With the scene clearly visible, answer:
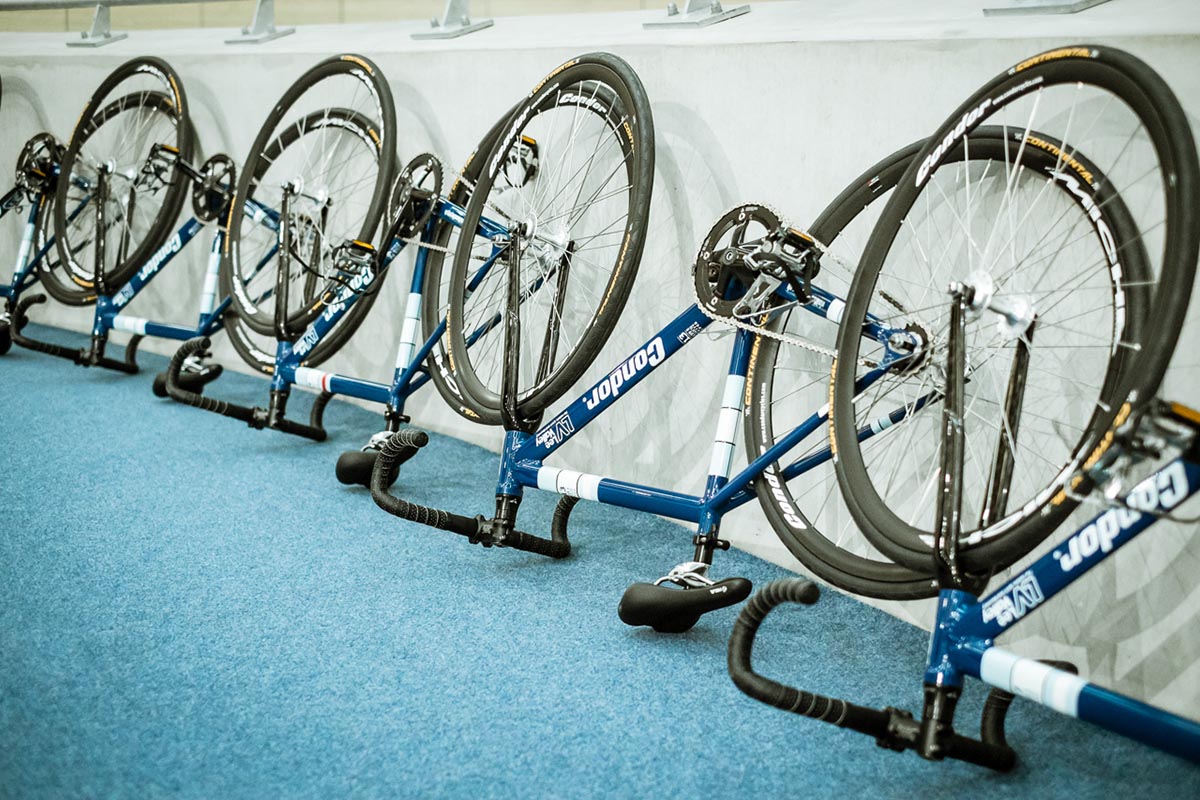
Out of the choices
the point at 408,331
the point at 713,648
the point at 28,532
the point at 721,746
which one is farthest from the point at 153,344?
the point at 721,746

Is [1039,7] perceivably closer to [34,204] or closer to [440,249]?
[440,249]

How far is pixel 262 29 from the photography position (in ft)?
13.9

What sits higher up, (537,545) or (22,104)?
(22,104)

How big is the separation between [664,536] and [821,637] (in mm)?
629

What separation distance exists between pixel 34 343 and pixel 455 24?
191 cm

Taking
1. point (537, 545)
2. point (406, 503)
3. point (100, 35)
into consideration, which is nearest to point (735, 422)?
point (537, 545)

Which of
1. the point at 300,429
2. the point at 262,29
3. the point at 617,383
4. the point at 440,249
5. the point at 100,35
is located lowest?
the point at 300,429

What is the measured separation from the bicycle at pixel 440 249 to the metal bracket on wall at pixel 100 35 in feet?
6.93

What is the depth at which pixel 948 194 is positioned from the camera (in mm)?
2137

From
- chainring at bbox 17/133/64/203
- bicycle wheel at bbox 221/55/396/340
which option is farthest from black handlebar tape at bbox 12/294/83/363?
bicycle wheel at bbox 221/55/396/340

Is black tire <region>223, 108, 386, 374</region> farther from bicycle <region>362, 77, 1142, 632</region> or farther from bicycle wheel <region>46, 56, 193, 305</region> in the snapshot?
bicycle <region>362, 77, 1142, 632</region>

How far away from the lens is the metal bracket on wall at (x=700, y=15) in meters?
2.80

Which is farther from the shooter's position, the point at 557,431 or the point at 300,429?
the point at 300,429

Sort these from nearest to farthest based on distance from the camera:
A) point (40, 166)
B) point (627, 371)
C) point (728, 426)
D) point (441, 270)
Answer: point (728, 426), point (627, 371), point (441, 270), point (40, 166)
